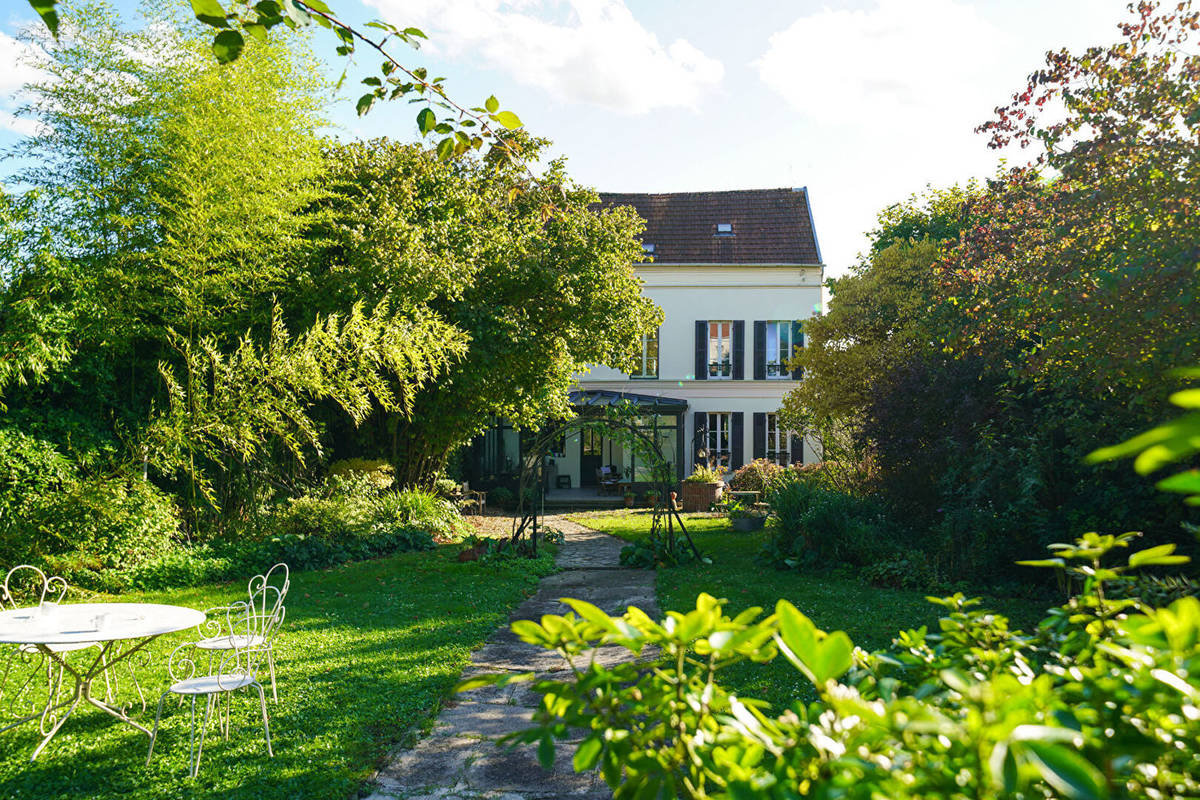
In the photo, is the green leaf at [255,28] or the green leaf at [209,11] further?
the green leaf at [255,28]

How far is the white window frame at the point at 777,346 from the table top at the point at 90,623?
703 inches

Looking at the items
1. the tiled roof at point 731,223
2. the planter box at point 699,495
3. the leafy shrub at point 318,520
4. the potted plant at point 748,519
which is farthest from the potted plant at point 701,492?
the leafy shrub at point 318,520

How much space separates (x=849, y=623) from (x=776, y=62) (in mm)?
4262

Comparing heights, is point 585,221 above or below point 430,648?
above

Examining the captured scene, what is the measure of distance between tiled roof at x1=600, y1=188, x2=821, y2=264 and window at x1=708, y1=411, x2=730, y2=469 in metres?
4.16

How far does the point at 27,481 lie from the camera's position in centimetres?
754

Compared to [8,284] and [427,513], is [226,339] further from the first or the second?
[427,513]

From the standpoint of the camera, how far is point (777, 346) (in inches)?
822

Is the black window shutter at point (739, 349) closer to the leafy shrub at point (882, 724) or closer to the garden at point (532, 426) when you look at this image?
the garden at point (532, 426)

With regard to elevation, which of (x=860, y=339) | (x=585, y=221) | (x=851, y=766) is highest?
(x=585, y=221)

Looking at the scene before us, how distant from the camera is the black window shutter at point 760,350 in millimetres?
20734

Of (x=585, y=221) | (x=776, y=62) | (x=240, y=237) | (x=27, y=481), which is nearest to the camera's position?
(x=776, y=62)

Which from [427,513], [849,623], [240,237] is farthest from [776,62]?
[427,513]

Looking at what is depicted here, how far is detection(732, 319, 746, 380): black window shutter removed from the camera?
2081cm
